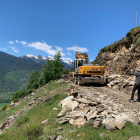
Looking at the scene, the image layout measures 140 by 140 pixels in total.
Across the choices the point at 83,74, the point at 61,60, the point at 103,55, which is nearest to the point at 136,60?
the point at 83,74

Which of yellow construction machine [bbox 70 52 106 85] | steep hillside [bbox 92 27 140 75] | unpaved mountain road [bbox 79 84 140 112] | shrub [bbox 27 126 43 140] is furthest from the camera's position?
steep hillside [bbox 92 27 140 75]

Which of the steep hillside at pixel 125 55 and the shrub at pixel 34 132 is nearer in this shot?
the shrub at pixel 34 132

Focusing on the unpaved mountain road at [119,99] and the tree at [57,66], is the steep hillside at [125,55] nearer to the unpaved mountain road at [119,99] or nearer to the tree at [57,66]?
the unpaved mountain road at [119,99]

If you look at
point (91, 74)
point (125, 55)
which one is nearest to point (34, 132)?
point (91, 74)

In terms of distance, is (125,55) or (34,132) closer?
(34,132)

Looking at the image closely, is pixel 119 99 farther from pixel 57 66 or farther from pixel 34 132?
pixel 57 66

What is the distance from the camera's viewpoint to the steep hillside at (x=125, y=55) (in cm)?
1744

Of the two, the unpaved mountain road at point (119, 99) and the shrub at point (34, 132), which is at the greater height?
the unpaved mountain road at point (119, 99)

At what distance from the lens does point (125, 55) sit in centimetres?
2008

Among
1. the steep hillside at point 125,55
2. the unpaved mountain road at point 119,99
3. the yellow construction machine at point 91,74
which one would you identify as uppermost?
the steep hillside at point 125,55

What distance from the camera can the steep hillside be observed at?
1744 centimetres

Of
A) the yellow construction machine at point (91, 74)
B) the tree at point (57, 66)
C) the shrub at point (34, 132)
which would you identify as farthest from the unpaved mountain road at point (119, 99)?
the tree at point (57, 66)

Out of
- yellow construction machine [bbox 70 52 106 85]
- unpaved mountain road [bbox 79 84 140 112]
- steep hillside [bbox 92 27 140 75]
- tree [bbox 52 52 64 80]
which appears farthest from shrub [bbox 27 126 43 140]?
tree [bbox 52 52 64 80]

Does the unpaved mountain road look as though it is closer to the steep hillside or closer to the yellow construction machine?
the yellow construction machine
